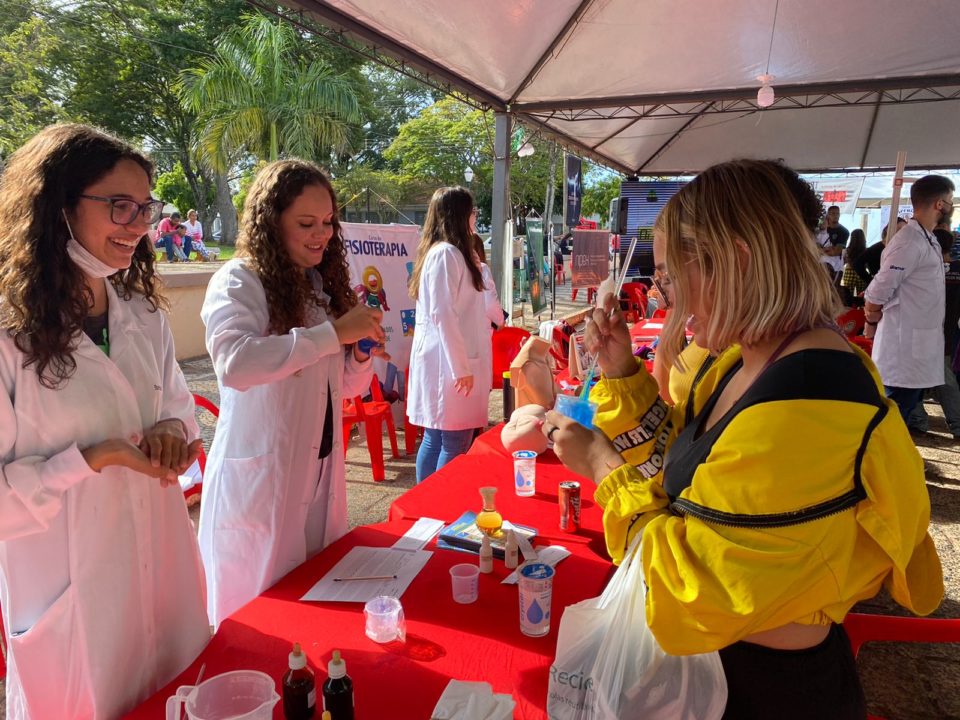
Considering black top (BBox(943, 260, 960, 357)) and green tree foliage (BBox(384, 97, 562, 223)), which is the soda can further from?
green tree foliage (BBox(384, 97, 562, 223))

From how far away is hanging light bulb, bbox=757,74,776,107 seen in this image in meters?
6.78

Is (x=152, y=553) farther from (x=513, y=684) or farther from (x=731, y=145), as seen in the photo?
(x=731, y=145)

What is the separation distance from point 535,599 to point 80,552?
97 centimetres

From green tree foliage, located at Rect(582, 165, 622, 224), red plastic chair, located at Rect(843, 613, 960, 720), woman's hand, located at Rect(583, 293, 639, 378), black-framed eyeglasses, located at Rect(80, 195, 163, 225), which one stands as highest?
green tree foliage, located at Rect(582, 165, 622, 224)

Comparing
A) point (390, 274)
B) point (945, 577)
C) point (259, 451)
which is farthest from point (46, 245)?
point (390, 274)

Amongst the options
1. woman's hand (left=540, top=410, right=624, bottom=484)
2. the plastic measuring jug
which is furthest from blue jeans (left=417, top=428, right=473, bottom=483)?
the plastic measuring jug

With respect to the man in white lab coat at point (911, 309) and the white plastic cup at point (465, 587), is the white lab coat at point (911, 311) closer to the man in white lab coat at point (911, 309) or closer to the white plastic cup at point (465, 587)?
the man in white lab coat at point (911, 309)

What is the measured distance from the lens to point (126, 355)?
58.3 inches

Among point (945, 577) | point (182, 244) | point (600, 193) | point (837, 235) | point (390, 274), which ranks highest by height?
point (600, 193)

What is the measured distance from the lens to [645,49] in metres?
6.30

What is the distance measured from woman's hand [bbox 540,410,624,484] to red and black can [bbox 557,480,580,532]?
0.66 metres

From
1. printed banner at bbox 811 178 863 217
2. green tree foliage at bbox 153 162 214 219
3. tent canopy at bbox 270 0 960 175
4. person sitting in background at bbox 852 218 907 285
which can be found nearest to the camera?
tent canopy at bbox 270 0 960 175

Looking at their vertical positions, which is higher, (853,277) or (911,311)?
(853,277)

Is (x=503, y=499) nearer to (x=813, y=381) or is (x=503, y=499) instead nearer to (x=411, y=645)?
(x=411, y=645)
